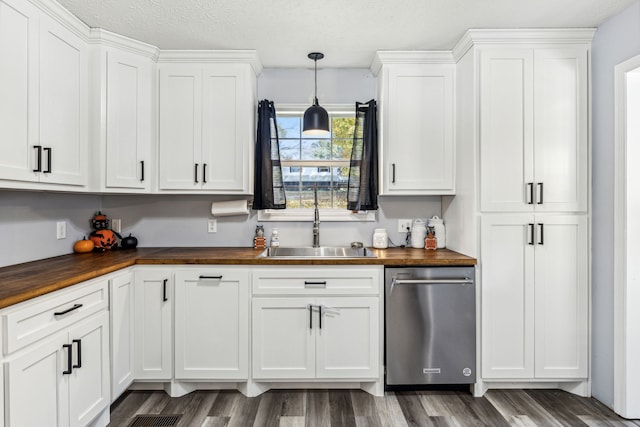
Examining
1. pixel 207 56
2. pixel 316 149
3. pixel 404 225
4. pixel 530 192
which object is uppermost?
pixel 207 56

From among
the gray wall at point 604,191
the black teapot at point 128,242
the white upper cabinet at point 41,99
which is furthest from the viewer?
the black teapot at point 128,242

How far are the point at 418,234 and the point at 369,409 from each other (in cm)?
132

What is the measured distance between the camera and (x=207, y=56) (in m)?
2.83

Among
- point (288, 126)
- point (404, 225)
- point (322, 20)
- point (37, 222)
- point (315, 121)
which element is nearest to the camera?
point (322, 20)

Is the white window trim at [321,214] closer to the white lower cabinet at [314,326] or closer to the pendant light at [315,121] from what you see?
the pendant light at [315,121]

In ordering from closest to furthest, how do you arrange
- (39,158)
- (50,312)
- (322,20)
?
1. (50,312)
2. (39,158)
3. (322,20)

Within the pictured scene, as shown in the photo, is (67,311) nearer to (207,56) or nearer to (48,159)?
(48,159)

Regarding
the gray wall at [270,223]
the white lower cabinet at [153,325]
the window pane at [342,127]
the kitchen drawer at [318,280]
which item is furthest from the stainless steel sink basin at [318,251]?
the window pane at [342,127]

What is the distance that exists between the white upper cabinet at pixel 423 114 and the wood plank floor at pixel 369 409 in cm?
144

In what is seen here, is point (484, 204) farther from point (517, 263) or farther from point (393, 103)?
point (393, 103)

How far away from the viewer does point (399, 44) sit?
8.99ft

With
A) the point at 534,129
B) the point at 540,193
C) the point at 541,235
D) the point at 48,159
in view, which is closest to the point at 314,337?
the point at 541,235

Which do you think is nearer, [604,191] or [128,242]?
[604,191]

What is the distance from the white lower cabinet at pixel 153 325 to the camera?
251 centimetres
